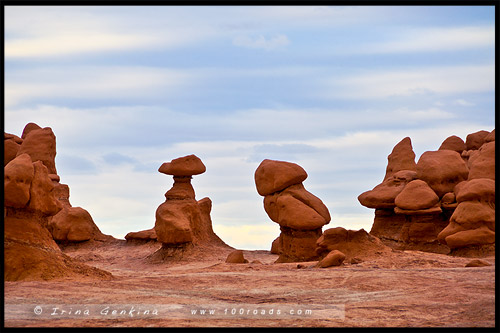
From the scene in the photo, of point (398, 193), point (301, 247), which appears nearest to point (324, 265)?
point (301, 247)

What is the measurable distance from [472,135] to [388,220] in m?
7.05

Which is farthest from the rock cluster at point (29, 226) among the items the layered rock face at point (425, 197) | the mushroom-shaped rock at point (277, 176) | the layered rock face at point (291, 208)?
the layered rock face at point (425, 197)

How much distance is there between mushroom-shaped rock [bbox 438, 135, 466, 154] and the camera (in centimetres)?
3631

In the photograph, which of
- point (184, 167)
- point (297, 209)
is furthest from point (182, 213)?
point (297, 209)

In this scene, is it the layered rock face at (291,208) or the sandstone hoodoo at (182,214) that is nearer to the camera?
the layered rock face at (291,208)

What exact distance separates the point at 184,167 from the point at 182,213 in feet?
5.96

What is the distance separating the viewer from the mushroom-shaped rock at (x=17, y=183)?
16.8 meters

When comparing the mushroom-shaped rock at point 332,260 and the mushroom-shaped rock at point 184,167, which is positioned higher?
the mushroom-shaped rock at point 184,167

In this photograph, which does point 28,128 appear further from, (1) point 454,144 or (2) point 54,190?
(1) point 454,144

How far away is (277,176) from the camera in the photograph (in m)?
27.0

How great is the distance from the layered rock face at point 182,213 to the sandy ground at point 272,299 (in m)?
11.9

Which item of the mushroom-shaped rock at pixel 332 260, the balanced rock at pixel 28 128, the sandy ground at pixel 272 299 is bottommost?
the sandy ground at pixel 272 299

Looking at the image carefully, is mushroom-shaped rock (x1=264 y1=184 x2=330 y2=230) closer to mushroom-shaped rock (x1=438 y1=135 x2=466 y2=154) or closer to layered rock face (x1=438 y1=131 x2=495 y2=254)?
layered rock face (x1=438 y1=131 x2=495 y2=254)

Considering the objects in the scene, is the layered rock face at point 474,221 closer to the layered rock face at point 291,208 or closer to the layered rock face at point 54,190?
the layered rock face at point 291,208
